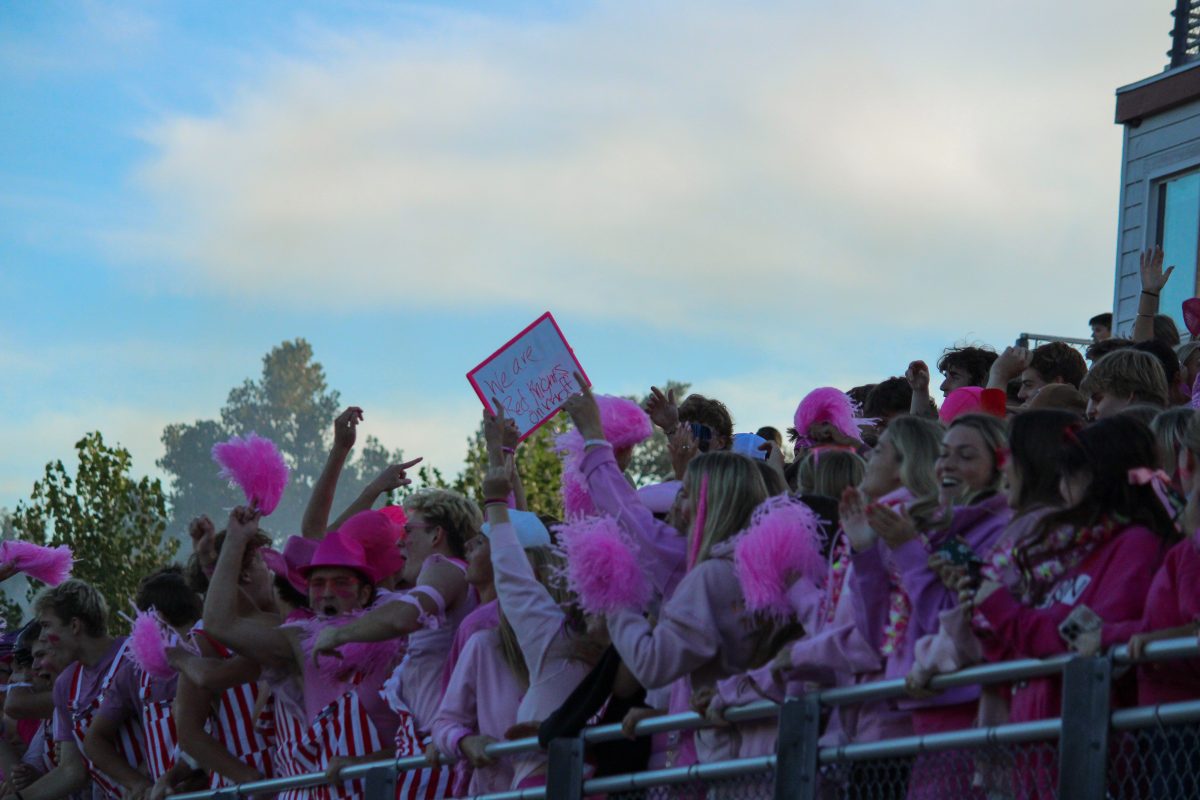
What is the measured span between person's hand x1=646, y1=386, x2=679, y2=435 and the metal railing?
2088mm

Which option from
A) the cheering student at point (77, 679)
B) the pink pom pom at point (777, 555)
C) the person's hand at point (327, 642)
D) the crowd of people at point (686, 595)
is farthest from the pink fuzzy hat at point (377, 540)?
the pink pom pom at point (777, 555)

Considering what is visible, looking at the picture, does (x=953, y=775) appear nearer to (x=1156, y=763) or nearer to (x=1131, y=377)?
(x=1156, y=763)

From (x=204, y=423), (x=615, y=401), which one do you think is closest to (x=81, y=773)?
(x=615, y=401)

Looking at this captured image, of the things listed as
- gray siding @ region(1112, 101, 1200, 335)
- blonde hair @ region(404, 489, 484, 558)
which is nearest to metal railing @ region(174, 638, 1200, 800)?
blonde hair @ region(404, 489, 484, 558)

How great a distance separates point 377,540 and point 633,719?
234cm

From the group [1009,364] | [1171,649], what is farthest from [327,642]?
[1171,649]

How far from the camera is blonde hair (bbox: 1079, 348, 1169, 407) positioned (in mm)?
6801

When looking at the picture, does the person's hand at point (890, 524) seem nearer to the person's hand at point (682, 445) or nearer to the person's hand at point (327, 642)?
the person's hand at point (682, 445)

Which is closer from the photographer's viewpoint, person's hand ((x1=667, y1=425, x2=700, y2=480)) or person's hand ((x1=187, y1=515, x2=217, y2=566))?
person's hand ((x1=667, y1=425, x2=700, y2=480))

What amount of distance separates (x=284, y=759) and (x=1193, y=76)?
10669mm

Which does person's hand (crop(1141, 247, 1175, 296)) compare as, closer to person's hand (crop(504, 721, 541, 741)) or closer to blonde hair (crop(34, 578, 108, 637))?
person's hand (crop(504, 721, 541, 741))

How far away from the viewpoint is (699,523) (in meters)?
5.85

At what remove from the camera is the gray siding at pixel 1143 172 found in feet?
51.2

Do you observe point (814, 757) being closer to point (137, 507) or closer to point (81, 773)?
point (81, 773)
